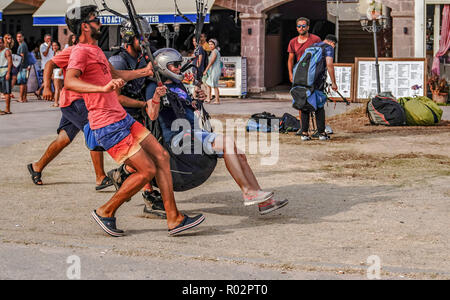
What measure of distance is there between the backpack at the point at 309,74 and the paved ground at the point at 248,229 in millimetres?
1836

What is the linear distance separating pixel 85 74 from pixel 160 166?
889mm

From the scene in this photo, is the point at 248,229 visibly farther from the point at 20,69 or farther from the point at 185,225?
the point at 20,69

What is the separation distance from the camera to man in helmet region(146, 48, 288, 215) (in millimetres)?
6398

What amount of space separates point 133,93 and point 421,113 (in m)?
8.33

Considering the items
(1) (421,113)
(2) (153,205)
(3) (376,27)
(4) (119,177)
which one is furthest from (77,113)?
(3) (376,27)

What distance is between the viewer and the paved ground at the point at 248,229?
5.13 m

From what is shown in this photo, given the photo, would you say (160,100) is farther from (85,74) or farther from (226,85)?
(226,85)

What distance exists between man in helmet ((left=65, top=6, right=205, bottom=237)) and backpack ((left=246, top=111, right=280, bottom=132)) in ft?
23.5

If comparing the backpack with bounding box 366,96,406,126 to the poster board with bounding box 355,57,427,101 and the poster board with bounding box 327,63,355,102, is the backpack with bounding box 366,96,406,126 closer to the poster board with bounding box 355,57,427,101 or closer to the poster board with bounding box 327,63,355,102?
the poster board with bounding box 355,57,427,101

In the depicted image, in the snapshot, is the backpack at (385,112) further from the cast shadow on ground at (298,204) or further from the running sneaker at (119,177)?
the running sneaker at (119,177)

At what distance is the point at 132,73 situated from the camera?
21.5ft

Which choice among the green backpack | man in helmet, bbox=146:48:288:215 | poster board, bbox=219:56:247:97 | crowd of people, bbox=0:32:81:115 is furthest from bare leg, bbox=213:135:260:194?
poster board, bbox=219:56:247:97

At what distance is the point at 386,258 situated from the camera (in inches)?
213
